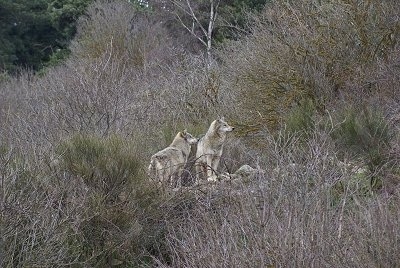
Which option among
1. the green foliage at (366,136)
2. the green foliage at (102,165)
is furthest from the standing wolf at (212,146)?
the green foliage at (366,136)

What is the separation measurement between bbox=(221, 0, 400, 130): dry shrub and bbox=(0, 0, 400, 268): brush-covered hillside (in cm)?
3

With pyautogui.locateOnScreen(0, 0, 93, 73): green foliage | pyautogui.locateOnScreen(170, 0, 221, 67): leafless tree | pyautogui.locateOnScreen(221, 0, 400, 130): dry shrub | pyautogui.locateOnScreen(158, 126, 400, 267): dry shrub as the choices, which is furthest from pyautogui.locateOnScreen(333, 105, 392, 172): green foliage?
pyautogui.locateOnScreen(0, 0, 93, 73): green foliage

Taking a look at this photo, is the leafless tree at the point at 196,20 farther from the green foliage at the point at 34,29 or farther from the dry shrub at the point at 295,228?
the dry shrub at the point at 295,228

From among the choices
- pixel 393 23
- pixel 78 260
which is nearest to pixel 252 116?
pixel 393 23

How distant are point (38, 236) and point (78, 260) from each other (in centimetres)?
98

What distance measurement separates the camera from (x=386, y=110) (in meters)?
13.1

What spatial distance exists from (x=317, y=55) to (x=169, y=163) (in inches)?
248

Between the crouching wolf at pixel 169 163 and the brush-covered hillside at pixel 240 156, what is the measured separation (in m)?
0.19

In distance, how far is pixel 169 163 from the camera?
404 inches

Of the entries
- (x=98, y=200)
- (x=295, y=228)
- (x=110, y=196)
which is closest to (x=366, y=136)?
(x=110, y=196)

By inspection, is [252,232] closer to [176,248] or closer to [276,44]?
[176,248]

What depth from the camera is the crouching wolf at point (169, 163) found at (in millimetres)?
10086

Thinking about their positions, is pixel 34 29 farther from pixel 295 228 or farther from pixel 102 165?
pixel 295 228

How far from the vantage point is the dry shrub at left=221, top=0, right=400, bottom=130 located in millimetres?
15461
